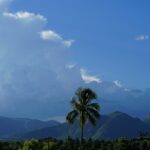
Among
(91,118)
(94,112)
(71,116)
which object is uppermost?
(94,112)

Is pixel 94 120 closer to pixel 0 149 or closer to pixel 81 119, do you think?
pixel 81 119

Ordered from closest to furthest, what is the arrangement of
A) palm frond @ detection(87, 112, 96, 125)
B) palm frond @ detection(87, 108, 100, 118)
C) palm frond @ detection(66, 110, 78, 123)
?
palm frond @ detection(87, 112, 96, 125)
palm frond @ detection(87, 108, 100, 118)
palm frond @ detection(66, 110, 78, 123)

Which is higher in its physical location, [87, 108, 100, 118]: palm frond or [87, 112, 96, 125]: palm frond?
[87, 108, 100, 118]: palm frond

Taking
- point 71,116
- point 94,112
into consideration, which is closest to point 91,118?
point 94,112

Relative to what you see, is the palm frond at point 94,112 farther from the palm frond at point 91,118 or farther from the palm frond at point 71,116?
the palm frond at point 71,116

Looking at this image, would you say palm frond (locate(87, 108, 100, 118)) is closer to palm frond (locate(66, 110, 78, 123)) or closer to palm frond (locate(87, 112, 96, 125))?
palm frond (locate(87, 112, 96, 125))

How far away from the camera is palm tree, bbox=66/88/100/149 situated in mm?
79188

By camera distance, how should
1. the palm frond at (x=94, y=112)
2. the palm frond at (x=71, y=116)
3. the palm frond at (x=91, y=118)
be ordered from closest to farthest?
the palm frond at (x=91, y=118) → the palm frond at (x=94, y=112) → the palm frond at (x=71, y=116)

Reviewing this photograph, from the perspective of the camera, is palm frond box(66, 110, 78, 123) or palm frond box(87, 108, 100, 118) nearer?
palm frond box(87, 108, 100, 118)

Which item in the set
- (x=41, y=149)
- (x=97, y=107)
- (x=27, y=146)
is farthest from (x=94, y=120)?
(x=41, y=149)

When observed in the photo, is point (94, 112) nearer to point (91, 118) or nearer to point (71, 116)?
point (91, 118)

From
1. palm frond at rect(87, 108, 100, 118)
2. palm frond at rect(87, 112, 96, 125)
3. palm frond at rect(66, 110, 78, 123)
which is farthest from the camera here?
palm frond at rect(66, 110, 78, 123)

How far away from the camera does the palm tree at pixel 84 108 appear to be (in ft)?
260

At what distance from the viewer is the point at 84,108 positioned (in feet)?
261
